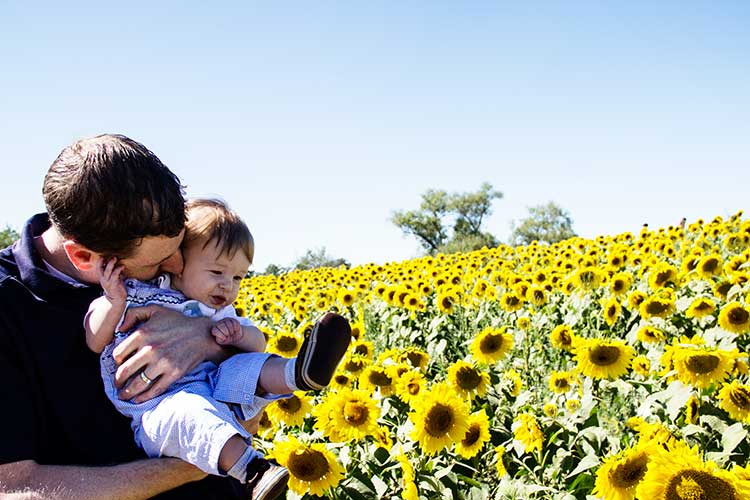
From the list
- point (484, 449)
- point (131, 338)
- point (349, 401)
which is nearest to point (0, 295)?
point (131, 338)

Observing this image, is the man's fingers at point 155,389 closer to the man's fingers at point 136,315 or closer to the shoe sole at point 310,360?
the man's fingers at point 136,315

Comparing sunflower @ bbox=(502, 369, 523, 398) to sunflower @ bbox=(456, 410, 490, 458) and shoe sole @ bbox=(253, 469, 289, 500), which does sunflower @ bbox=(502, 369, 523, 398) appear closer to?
sunflower @ bbox=(456, 410, 490, 458)

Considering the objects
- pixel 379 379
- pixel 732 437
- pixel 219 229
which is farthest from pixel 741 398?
pixel 219 229

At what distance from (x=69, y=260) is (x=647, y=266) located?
21.7 feet

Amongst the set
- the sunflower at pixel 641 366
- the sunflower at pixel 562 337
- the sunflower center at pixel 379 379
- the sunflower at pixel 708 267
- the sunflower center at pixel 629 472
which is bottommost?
the sunflower center at pixel 629 472

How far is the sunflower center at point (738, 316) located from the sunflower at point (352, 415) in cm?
Answer: 264

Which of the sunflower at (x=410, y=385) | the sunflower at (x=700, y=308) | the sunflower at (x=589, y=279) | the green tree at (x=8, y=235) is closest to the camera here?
the sunflower at (x=410, y=385)

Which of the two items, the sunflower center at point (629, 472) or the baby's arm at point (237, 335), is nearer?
the sunflower center at point (629, 472)

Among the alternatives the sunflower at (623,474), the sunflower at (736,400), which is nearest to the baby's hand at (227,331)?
the sunflower at (623,474)

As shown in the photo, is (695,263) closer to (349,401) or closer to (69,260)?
(349,401)

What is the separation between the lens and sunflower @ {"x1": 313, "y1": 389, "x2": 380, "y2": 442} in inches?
125

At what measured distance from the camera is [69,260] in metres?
2.49

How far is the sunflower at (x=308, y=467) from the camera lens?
2807 mm

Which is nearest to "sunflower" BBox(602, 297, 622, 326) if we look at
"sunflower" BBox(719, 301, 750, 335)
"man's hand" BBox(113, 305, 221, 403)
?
"sunflower" BBox(719, 301, 750, 335)
